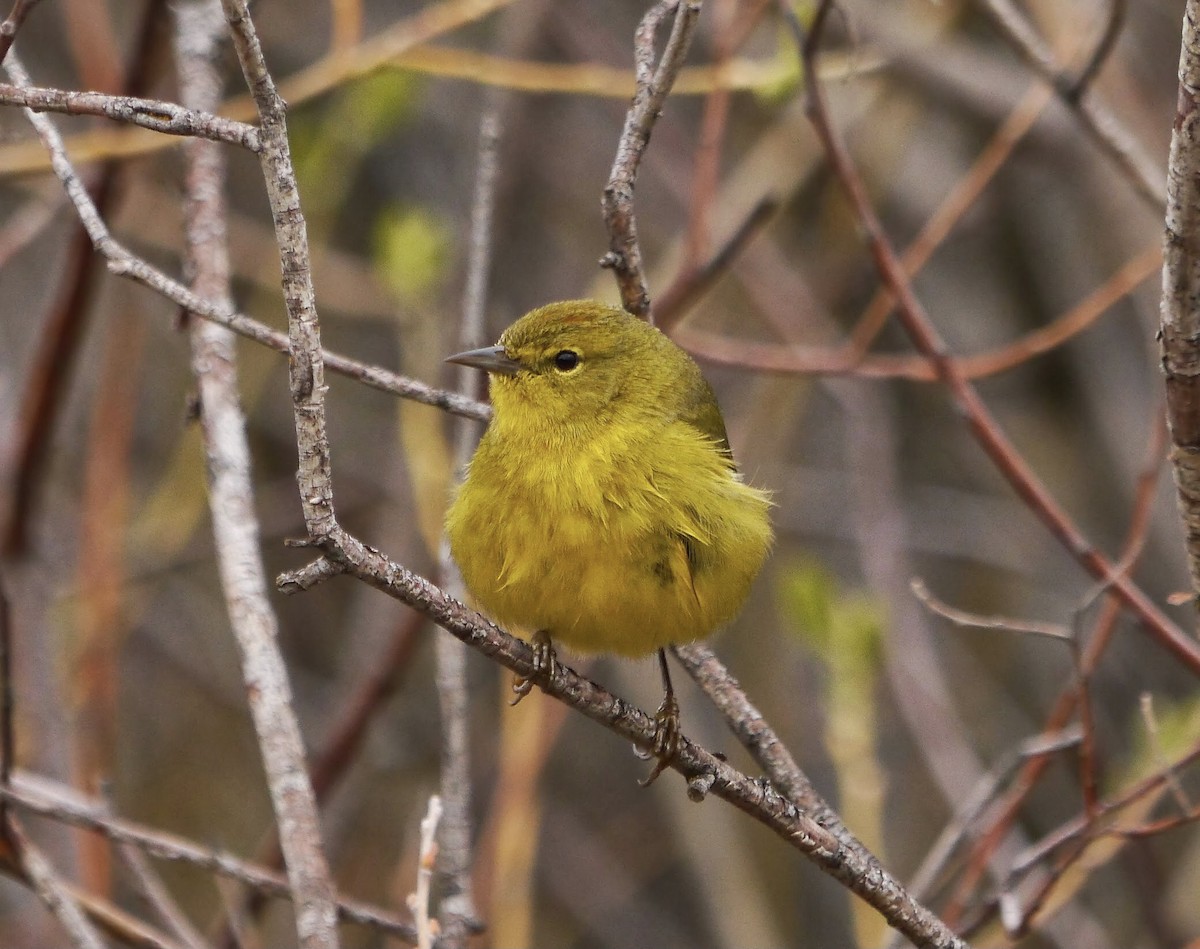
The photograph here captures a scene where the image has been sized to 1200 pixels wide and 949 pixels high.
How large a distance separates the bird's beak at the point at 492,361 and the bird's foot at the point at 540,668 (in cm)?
76

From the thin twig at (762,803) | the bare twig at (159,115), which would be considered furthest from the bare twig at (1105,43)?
the bare twig at (159,115)

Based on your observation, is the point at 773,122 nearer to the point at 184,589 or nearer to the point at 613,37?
the point at 613,37

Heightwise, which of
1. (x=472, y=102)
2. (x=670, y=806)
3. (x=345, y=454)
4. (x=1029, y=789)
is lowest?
(x=1029, y=789)

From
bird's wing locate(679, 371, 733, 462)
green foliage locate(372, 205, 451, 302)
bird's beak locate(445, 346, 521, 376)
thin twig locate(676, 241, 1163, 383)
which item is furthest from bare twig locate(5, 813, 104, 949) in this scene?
green foliage locate(372, 205, 451, 302)

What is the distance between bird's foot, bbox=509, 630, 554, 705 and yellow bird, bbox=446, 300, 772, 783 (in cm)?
1

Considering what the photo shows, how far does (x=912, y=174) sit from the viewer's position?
6621mm

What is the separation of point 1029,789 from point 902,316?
3.82ft

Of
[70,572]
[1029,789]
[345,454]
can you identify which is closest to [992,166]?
[1029,789]

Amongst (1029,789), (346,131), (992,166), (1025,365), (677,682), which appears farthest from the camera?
(1025,365)

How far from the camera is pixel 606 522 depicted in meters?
2.95

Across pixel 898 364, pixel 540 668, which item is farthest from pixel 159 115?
pixel 898 364

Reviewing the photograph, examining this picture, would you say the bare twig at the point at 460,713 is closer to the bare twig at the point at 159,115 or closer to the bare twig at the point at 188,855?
the bare twig at the point at 188,855

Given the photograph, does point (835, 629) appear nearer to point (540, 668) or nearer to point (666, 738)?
point (666, 738)

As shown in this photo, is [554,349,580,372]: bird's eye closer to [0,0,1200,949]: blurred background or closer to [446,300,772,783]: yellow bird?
[446,300,772,783]: yellow bird
